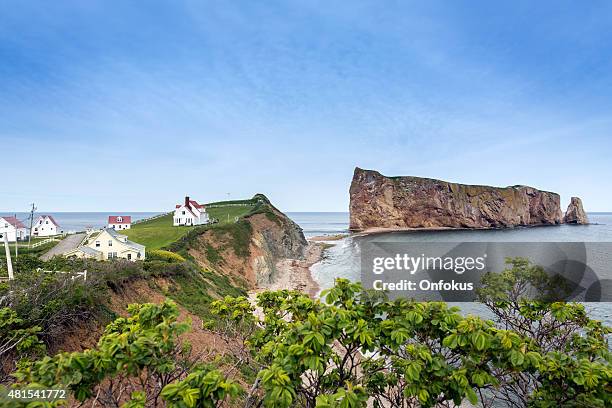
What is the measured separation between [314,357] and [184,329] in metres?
2.12

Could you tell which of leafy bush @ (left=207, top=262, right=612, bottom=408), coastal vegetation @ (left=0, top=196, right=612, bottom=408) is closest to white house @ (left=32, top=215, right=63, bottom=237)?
coastal vegetation @ (left=0, top=196, right=612, bottom=408)

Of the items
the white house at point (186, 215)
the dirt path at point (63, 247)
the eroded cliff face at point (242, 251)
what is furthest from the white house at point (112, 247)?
the white house at point (186, 215)

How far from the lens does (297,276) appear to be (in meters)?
56.0

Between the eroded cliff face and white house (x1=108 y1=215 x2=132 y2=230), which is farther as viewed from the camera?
white house (x1=108 y1=215 x2=132 y2=230)

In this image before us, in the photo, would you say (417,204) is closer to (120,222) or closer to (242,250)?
(242,250)

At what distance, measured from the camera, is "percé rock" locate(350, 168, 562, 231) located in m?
139

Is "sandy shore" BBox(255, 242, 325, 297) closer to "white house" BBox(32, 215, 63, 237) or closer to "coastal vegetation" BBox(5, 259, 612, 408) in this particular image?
"coastal vegetation" BBox(5, 259, 612, 408)

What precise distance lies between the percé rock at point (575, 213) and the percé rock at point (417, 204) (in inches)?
2424

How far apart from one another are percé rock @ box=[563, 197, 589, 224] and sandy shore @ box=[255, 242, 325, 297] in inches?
6625

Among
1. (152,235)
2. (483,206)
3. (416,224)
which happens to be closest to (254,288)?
(152,235)

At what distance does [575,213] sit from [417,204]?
337 feet

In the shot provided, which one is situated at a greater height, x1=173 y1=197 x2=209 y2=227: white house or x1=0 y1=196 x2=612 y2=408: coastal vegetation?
x1=173 y1=197 x2=209 y2=227: white house

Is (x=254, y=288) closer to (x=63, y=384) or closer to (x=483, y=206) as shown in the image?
(x=63, y=384)

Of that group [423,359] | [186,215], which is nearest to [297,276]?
[186,215]
